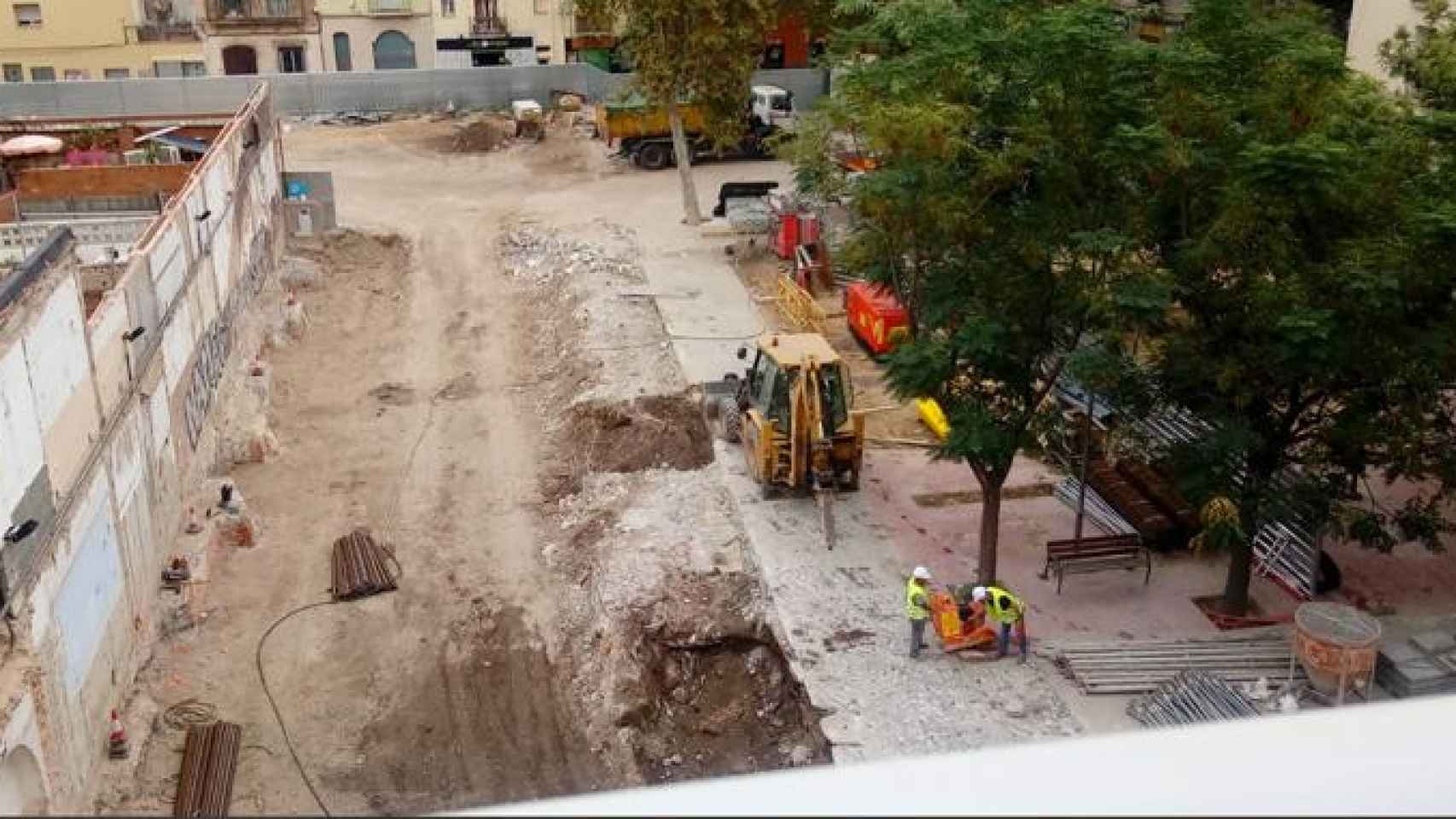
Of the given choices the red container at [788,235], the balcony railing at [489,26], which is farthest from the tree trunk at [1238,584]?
the balcony railing at [489,26]

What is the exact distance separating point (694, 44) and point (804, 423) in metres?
16.5

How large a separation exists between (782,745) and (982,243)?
5891 millimetres

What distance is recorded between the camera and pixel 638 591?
58.1 ft

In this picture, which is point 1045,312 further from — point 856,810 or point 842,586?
point 856,810

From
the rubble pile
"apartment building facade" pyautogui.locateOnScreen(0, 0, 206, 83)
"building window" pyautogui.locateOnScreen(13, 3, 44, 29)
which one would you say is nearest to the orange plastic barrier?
the rubble pile

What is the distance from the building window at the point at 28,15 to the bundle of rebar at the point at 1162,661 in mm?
52315

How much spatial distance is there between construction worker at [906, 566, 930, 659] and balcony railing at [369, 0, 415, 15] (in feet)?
155

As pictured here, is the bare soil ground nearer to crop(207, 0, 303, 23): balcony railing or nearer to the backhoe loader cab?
the backhoe loader cab

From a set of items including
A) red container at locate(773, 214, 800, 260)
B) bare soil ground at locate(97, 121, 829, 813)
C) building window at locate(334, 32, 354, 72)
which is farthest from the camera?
building window at locate(334, 32, 354, 72)

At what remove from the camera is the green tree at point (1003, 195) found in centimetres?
1401

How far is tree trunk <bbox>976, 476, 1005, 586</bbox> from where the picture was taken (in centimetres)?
1623

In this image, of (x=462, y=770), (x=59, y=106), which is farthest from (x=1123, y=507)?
(x=59, y=106)

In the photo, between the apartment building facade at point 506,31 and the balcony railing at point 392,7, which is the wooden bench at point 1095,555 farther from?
the balcony railing at point 392,7

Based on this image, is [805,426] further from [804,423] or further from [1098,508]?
[1098,508]
